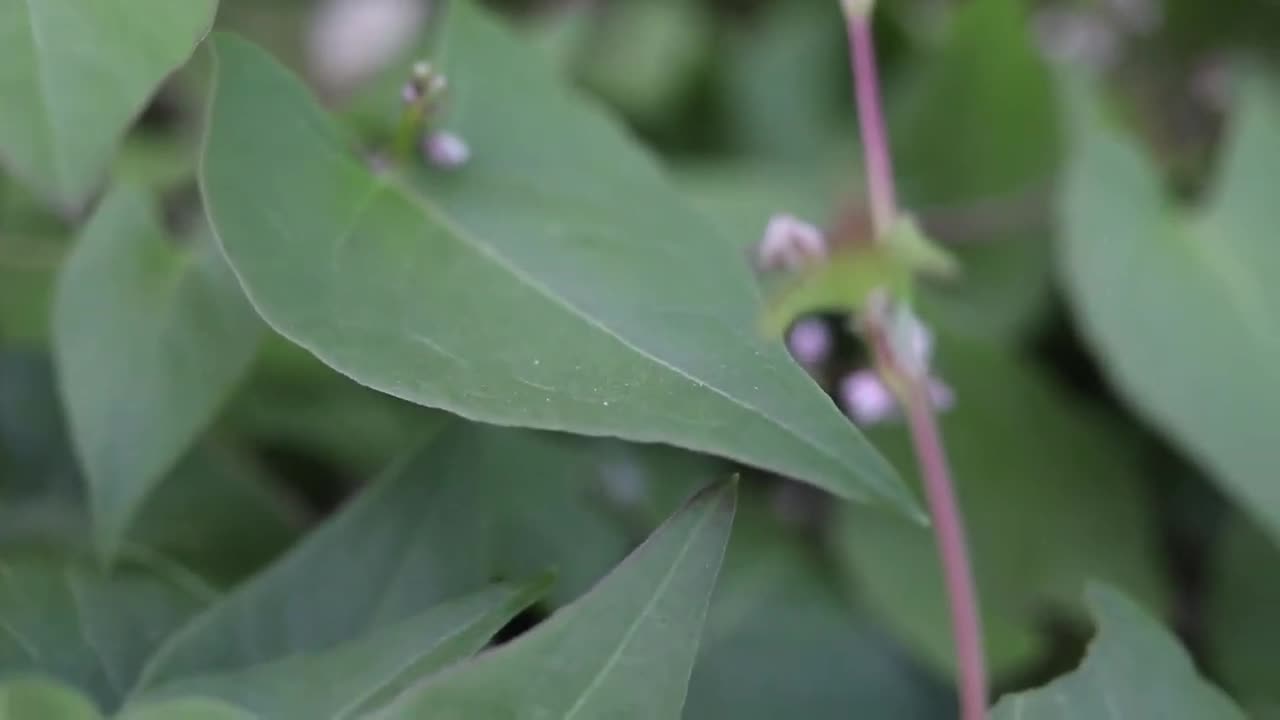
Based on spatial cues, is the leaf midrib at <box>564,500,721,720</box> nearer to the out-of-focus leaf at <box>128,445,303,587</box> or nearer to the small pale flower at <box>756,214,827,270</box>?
the small pale flower at <box>756,214,827,270</box>

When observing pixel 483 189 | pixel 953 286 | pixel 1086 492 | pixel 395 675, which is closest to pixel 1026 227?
pixel 953 286

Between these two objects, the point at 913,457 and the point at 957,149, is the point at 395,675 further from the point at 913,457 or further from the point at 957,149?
the point at 957,149

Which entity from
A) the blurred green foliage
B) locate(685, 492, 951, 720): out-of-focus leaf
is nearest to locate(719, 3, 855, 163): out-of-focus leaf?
the blurred green foliage

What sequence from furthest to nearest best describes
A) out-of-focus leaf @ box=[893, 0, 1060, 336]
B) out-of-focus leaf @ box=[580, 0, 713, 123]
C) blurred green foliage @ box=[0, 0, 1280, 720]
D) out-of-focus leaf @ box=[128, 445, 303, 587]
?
out-of-focus leaf @ box=[580, 0, 713, 123] → out-of-focus leaf @ box=[893, 0, 1060, 336] → out-of-focus leaf @ box=[128, 445, 303, 587] → blurred green foliage @ box=[0, 0, 1280, 720]

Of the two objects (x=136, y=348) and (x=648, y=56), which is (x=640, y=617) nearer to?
(x=136, y=348)

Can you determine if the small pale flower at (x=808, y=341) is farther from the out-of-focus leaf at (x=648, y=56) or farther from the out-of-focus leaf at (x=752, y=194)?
the out-of-focus leaf at (x=648, y=56)
